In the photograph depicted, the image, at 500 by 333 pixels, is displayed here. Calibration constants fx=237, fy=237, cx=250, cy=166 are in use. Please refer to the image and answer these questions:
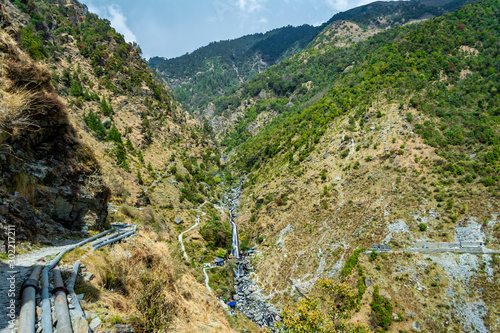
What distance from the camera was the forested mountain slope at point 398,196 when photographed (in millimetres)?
28269

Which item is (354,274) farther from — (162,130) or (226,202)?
(162,130)

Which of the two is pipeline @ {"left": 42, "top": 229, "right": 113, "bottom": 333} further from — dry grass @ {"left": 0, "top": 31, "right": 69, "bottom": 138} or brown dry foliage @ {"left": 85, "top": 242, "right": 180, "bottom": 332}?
dry grass @ {"left": 0, "top": 31, "right": 69, "bottom": 138}

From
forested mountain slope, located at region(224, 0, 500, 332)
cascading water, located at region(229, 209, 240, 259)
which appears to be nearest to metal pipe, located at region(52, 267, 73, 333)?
forested mountain slope, located at region(224, 0, 500, 332)

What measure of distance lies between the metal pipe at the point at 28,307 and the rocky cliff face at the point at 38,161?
427cm

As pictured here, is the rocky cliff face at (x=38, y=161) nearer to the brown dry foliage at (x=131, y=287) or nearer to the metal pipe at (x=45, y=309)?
the brown dry foliage at (x=131, y=287)

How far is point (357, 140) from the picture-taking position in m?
54.2

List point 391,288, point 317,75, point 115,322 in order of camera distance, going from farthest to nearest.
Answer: point 317,75 < point 391,288 < point 115,322

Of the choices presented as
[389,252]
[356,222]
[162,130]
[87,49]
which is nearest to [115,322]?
[389,252]

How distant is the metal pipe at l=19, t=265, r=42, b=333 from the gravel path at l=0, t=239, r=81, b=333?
1.07 ft

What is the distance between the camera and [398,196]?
39.7 meters

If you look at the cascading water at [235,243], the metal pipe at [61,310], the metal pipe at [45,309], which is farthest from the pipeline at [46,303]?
the cascading water at [235,243]

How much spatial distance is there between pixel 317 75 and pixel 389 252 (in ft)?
444

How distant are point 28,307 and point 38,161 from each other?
10.00 metres

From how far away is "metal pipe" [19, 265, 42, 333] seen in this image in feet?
14.3
